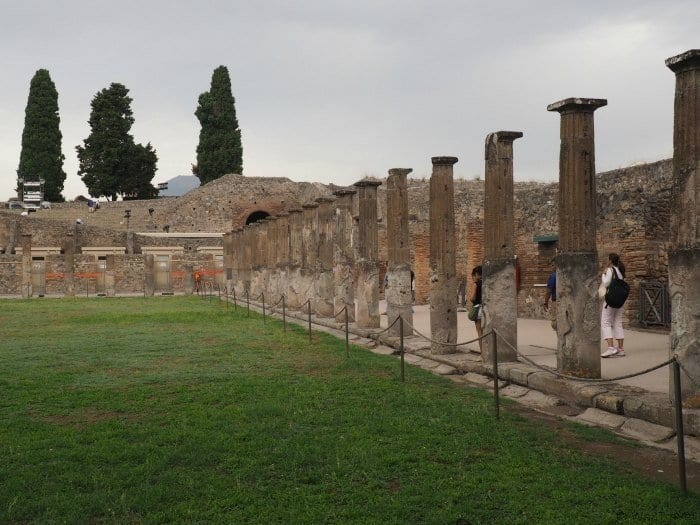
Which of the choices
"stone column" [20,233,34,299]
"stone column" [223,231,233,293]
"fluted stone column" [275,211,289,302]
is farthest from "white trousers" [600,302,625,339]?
"stone column" [20,233,34,299]

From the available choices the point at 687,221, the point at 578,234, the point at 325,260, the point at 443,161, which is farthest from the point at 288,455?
the point at 325,260

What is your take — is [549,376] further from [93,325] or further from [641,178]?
[93,325]

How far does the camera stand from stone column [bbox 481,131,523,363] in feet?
31.8

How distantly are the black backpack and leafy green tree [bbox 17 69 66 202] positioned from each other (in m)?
50.4

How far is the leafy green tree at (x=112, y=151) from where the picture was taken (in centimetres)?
5572

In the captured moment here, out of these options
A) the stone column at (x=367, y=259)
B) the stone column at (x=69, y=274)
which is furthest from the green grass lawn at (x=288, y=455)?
the stone column at (x=69, y=274)

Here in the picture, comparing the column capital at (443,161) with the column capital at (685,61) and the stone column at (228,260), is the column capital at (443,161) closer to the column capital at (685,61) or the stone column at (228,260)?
the column capital at (685,61)

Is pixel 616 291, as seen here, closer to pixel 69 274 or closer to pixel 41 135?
pixel 69 274

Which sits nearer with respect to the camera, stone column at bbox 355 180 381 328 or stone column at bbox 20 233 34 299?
stone column at bbox 355 180 381 328

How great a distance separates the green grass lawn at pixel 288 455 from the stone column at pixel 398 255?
109 inches

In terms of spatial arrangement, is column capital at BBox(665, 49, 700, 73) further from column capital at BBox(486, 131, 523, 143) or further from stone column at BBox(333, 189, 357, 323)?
stone column at BBox(333, 189, 357, 323)

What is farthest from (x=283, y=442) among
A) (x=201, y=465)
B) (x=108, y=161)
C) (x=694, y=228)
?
(x=108, y=161)

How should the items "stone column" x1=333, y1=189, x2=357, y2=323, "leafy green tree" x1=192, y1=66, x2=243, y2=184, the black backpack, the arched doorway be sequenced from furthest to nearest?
"leafy green tree" x1=192, y1=66, x2=243, y2=184
the arched doorway
"stone column" x1=333, y1=189, x2=357, y2=323
the black backpack

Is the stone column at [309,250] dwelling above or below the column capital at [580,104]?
below
